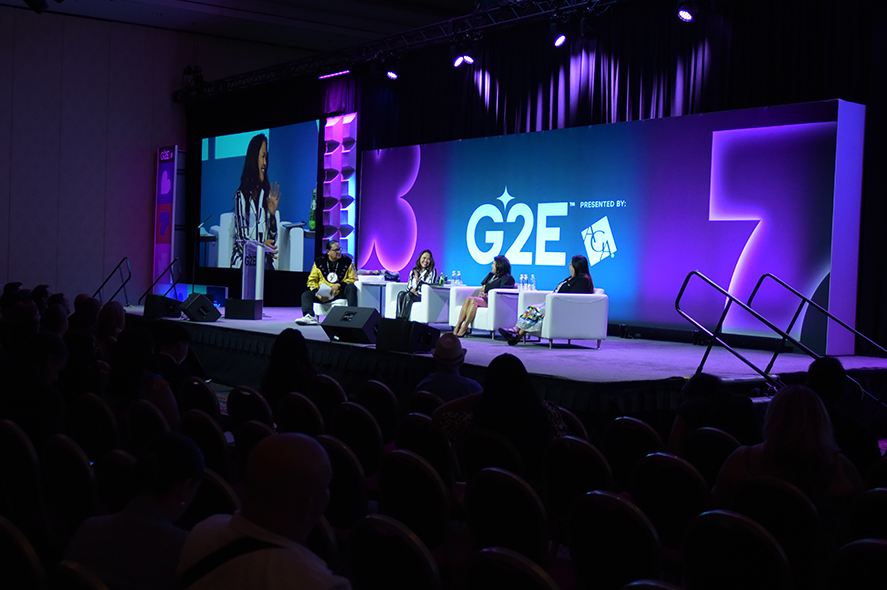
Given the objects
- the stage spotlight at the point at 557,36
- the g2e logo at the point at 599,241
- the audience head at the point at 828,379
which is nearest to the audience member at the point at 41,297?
the g2e logo at the point at 599,241

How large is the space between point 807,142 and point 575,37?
10.6 ft

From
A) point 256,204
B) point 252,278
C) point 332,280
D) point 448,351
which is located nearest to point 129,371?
point 448,351

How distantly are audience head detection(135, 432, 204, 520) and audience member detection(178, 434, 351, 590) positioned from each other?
0.32 metres

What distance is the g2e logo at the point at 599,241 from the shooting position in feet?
30.0

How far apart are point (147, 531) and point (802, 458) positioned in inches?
77.0

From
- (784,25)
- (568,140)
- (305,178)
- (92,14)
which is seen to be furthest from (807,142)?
(92,14)

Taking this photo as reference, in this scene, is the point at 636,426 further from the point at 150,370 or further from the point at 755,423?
the point at 150,370

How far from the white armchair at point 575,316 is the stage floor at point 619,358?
15 cm

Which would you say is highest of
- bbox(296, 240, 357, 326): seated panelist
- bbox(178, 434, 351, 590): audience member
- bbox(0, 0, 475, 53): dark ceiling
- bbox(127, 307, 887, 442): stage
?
bbox(0, 0, 475, 53): dark ceiling

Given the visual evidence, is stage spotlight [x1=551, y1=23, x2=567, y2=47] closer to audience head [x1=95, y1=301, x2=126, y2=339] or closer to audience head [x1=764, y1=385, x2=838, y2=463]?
audience head [x1=95, y1=301, x2=126, y2=339]

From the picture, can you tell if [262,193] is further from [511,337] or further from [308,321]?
[511,337]

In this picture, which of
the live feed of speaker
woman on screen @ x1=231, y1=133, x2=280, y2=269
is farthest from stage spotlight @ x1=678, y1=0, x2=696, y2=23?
woman on screen @ x1=231, y1=133, x2=280, y2=269

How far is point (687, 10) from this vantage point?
25.3 ft

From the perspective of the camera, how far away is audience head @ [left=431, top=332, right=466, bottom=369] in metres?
4.12
